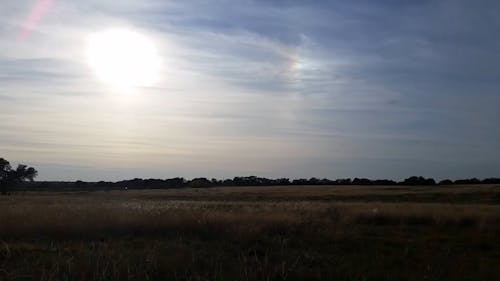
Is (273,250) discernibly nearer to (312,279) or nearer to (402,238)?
(312,279)

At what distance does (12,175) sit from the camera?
95875 millimetres

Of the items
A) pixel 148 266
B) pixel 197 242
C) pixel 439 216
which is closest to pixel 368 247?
pixel 197 242

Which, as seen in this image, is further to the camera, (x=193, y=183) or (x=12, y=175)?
(x=193, y=183)

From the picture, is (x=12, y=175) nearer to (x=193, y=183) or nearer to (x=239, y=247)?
(x=193, y=183)

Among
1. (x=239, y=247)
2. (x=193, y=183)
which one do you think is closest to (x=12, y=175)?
(x=193, y=183)

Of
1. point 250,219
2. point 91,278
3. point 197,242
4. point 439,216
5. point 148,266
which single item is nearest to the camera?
point 91,278

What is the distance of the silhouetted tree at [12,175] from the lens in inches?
3634

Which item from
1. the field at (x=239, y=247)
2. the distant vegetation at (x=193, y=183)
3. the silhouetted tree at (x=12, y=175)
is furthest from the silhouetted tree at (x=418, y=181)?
the field at (x=239, y=247)

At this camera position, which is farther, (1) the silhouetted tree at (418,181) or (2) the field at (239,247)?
(1) the silhouetted tree at (418,181)

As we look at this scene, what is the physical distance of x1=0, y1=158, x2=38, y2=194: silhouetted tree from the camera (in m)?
92.3

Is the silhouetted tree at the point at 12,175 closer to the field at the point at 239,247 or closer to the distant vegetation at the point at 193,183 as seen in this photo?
the distant vegetation at the point at 193,183

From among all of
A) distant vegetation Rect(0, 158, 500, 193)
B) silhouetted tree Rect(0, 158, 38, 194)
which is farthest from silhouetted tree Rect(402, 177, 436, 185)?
silhouetted tree Rect(0, 158, 38, 194)

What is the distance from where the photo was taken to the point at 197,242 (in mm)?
14219

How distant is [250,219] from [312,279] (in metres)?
8.96
